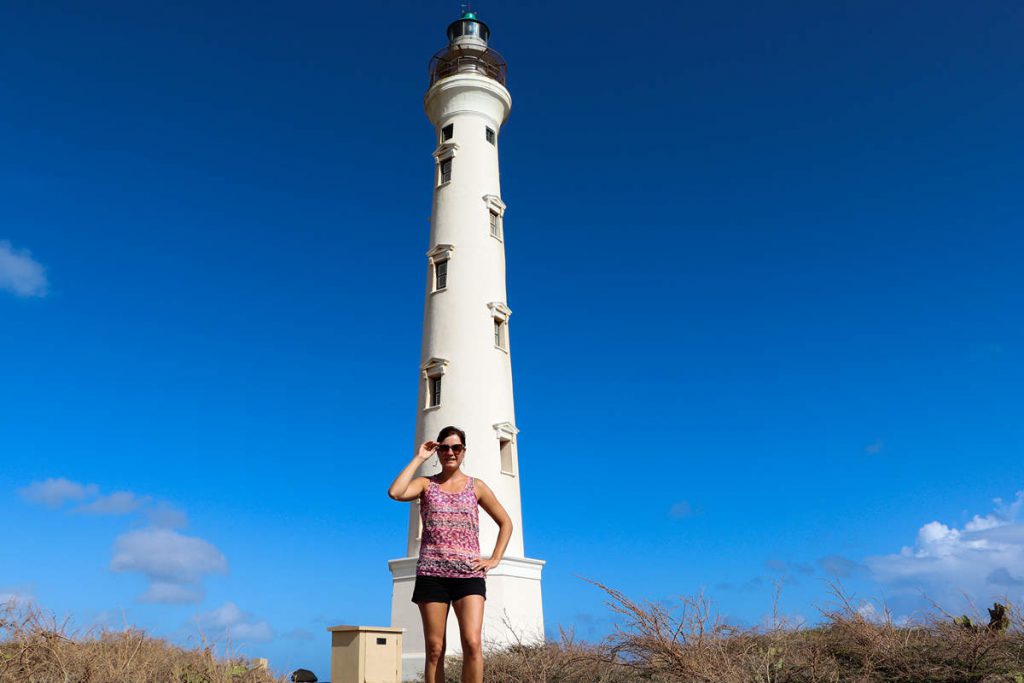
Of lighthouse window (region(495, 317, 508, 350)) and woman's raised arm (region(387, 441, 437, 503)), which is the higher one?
lighthouse window (region(495, 317, 508, 350))

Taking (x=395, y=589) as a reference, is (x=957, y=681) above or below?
below

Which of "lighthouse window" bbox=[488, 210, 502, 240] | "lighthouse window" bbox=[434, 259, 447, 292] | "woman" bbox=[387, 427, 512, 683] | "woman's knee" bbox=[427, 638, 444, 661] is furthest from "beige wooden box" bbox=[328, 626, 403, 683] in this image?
"lighthouse window" bbox=[488, 210, 502, 240]

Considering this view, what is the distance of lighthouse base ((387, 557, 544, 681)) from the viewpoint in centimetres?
1741

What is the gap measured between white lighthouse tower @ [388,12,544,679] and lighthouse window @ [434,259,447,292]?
0.11 ft

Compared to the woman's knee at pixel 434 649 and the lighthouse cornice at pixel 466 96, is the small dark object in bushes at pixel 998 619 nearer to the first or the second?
the woman's knee at pixel 434 649

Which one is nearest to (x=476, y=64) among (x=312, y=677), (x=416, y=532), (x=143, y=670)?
(x=416, y=532)

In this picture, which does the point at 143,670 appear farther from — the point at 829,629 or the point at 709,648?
the point at 829,629

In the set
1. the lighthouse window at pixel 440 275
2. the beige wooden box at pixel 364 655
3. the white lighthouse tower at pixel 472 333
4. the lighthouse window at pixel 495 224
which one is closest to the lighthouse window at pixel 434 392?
the white lighthouse tower at pixel 472 333

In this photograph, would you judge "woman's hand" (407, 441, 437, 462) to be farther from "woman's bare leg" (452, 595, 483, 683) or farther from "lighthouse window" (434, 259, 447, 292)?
"lighthouse window" (434, 259, 447, 292)

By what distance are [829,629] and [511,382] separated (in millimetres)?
11034

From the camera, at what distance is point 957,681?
8414mm

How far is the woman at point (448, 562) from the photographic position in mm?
5836

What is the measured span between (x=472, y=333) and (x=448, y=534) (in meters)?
14.4

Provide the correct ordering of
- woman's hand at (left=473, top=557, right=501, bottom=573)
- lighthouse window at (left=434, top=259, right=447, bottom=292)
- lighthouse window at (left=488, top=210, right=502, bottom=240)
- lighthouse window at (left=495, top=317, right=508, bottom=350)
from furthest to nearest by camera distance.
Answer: lighthouse window at (left=488, top=210, right=502, bottom=240) → lighthouse window at (left=434, top=259, right=447, bottom=292) → lighthouse window at (left=495, top=317, right=508, bottom=350) → woman's hand at (left=473, top=557, right=501, bottom=573)
